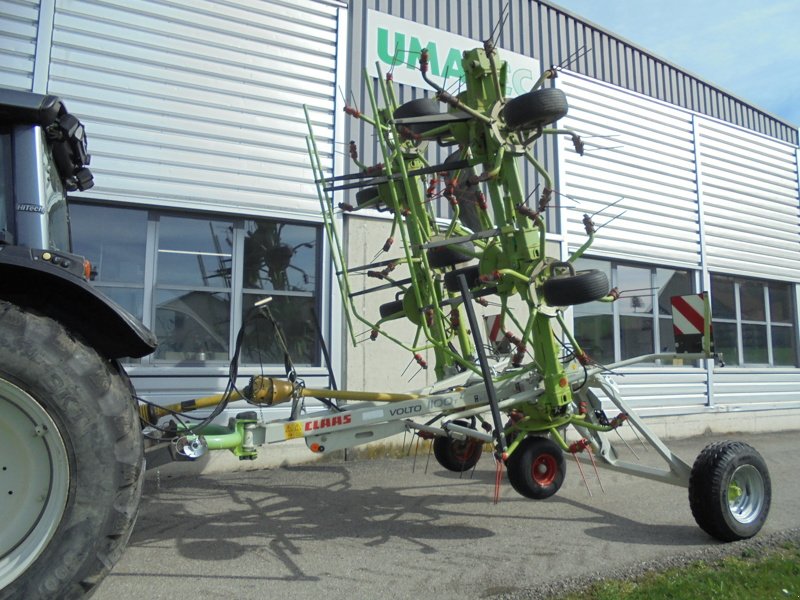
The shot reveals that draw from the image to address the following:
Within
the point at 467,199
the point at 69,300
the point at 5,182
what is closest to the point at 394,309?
the point at 467,199

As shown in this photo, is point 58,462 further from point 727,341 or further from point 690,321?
point 727,341

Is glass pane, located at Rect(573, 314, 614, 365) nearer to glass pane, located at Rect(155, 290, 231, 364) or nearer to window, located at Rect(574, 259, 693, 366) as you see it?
window, located at Rect(574, 259, 693, 366)

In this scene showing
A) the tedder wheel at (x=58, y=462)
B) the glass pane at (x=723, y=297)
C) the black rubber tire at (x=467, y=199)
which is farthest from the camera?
the glass pane at (x=723, y=297)

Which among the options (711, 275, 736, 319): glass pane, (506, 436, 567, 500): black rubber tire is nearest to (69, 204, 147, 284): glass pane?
(506, 436, 567, 500): black rubber tire

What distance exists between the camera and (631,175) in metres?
10.5

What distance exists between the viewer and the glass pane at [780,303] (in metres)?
12.4

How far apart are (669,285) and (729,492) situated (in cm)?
712

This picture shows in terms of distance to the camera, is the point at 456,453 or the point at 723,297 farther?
the point at 723,297

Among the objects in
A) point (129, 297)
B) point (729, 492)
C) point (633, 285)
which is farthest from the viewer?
point (633, 285)

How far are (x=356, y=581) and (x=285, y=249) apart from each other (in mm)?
4625

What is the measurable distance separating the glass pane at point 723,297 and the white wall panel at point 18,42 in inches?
429

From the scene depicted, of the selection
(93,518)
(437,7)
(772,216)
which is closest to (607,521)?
(93,518)

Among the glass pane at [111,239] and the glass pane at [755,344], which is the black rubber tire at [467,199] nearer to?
the glass pane at [111,239]

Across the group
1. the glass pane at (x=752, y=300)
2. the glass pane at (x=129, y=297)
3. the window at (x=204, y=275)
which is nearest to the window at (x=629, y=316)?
the glass pane at (x=752, y=300)
